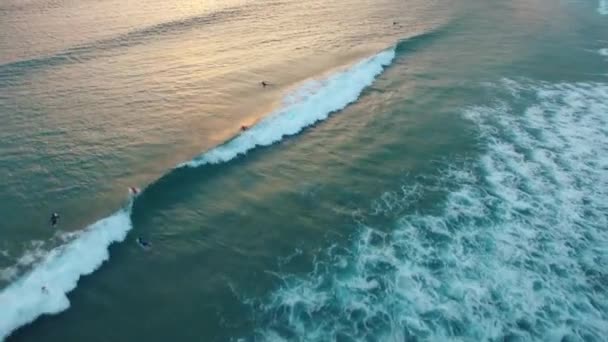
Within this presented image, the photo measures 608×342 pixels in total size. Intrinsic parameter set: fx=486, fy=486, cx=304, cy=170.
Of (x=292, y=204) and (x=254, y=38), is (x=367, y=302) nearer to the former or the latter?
(x=292, y=204)

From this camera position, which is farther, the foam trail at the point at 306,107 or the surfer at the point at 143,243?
the foam trail at the point at 306,107

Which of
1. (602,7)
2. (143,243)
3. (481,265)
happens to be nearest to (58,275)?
(143,243)

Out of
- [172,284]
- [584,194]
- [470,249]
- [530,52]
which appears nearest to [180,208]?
[172,284]

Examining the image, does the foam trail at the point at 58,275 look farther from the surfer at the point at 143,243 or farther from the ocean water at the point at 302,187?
the surfer at the point at 143,243

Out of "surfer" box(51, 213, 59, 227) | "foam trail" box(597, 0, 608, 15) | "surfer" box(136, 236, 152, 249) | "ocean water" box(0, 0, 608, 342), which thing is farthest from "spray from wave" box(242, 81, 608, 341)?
"foam trail" box(597, 0, 608, 15)

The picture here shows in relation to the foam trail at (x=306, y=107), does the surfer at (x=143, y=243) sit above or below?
below

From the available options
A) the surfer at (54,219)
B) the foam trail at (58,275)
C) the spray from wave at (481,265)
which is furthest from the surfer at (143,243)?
the spray from wave at (481,265)
